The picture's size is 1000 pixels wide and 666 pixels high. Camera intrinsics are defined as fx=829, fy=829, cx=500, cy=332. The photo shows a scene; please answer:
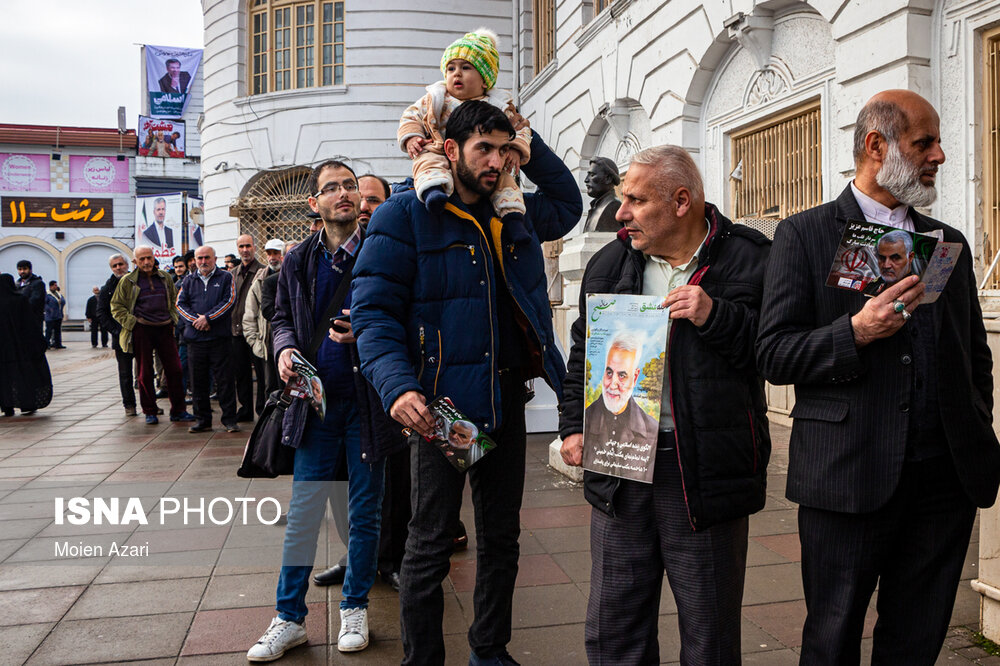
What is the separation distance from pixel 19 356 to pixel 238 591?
7.86 meters

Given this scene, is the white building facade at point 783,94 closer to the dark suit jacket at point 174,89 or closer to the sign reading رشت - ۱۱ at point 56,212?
the dark suit jacket at point 174,89

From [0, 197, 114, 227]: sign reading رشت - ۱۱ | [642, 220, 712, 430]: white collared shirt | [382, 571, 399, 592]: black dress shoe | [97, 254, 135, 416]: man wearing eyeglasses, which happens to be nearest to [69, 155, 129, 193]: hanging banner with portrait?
[0, 197, 114, 227]: sign reading رشت - ۱۱

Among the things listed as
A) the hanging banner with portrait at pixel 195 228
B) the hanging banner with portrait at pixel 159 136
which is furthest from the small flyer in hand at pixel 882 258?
the hanging banner with portrait at pixel 159 136

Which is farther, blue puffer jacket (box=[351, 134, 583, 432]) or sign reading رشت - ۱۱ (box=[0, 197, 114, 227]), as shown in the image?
sign reading رشت - ۱۱ (box=[0, 197, 114, 227])

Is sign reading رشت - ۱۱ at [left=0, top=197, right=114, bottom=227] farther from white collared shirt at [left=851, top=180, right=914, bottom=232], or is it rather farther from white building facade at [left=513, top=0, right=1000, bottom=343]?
white collared shirt at [left=851, top=180, right=914, bottom=232]

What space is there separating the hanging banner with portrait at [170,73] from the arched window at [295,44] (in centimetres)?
1705

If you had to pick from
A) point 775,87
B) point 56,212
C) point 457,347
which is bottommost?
point 457,347

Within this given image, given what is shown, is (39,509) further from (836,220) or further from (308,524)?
(836,220)

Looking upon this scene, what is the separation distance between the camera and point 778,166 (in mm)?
8789

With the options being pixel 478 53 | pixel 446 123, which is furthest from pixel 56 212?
pixel 446 123

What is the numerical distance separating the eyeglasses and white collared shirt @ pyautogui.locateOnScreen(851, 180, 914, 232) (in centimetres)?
211

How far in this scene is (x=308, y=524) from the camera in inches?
132

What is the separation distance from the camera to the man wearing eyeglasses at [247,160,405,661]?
10.9ft

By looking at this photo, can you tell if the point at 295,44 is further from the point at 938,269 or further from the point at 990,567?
the point at 938,269
